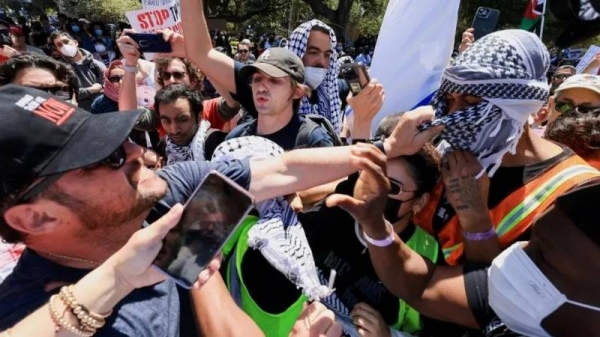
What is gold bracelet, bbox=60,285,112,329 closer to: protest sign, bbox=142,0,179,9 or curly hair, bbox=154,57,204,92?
curly hair, bbox=154,57,204,92

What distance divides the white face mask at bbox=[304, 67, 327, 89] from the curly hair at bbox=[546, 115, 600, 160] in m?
1.41

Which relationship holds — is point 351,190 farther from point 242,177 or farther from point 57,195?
point 57,195

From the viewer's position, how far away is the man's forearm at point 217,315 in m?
1.25

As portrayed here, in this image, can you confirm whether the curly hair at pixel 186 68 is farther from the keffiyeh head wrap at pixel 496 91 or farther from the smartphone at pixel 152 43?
the keffiyeh head wrap at pixel 496 91

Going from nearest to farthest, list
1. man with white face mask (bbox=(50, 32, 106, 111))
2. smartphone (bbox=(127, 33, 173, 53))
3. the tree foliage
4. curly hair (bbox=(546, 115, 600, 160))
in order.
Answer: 1. curly hair (bbox=(546, 115, 600, 160))
2. smartphone (bbox=(127, 33, 173, 53))
3. man with white face mask (bbox=(50, 32, 106, 111))
4. the tree foliage

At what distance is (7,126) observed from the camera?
103 cm

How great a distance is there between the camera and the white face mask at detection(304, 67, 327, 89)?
3.04 metres

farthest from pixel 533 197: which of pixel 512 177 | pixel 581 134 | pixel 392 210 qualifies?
pixel 581 134

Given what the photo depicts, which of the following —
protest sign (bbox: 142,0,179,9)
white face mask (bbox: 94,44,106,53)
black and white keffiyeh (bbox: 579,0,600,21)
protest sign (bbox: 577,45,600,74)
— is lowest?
white face mask (bbox: 94,44,106,53)

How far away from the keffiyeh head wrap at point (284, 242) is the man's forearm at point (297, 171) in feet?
0.23

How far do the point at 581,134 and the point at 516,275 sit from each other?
1.40 metres

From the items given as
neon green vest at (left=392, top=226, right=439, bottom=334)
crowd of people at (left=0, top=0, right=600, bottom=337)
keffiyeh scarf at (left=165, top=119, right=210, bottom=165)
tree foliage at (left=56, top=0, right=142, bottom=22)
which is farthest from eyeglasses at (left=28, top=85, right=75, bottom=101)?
tree foliage at (left=56, top=0, right=142, bottom=22)

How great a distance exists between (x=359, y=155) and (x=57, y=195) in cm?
86

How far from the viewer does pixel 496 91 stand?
161 cm
